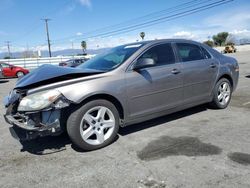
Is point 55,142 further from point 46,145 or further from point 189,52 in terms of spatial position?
point 189,52

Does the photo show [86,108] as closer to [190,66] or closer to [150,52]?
[150,52]

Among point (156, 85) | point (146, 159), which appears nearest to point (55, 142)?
point (146, 159)

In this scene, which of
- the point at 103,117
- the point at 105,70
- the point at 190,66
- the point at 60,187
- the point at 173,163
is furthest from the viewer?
the point at 190,66

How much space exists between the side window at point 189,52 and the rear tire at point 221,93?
825 millimetres

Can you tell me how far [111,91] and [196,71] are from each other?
201 centimetres

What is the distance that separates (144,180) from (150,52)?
7.81ft

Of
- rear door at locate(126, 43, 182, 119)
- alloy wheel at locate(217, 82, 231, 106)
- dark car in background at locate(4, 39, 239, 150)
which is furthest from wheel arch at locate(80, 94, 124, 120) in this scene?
alloy wheel at locate(217, 82, 231, 106)

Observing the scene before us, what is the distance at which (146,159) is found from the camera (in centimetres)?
354

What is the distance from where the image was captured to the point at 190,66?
16.6 feet

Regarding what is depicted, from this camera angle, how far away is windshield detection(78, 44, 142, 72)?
14.6ft

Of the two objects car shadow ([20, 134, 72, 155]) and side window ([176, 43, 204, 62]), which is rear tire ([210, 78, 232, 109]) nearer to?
side window ([176, 43, 204, 62])

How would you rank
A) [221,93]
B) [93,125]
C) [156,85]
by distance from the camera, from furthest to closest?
[221,93]
[156,85]
[93,125]

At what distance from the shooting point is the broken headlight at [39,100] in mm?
3568

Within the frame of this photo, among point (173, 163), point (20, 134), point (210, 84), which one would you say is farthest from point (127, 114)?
point (210, 84)
